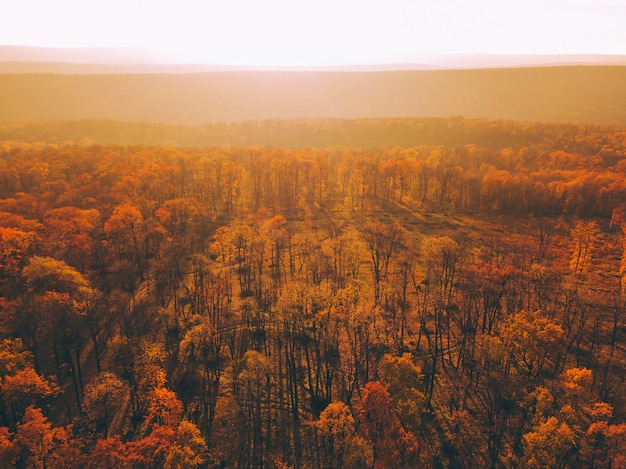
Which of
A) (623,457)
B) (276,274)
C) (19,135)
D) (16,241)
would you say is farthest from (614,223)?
(19,135)

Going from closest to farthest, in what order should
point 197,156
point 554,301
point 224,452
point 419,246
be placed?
point 224,452
point 554,301
point 419,246
point 197,156

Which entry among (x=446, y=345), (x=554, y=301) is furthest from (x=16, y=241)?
(x=554, y=301)

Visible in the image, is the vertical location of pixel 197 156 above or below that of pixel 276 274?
above

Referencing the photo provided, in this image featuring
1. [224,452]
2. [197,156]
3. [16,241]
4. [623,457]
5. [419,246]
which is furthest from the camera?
[197,156]

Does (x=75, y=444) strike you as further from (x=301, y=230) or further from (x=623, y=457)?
(x=301, y=230)

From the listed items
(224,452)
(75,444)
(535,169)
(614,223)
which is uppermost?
(535,169)

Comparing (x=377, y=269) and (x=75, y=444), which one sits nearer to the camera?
(x=75, y=444)
